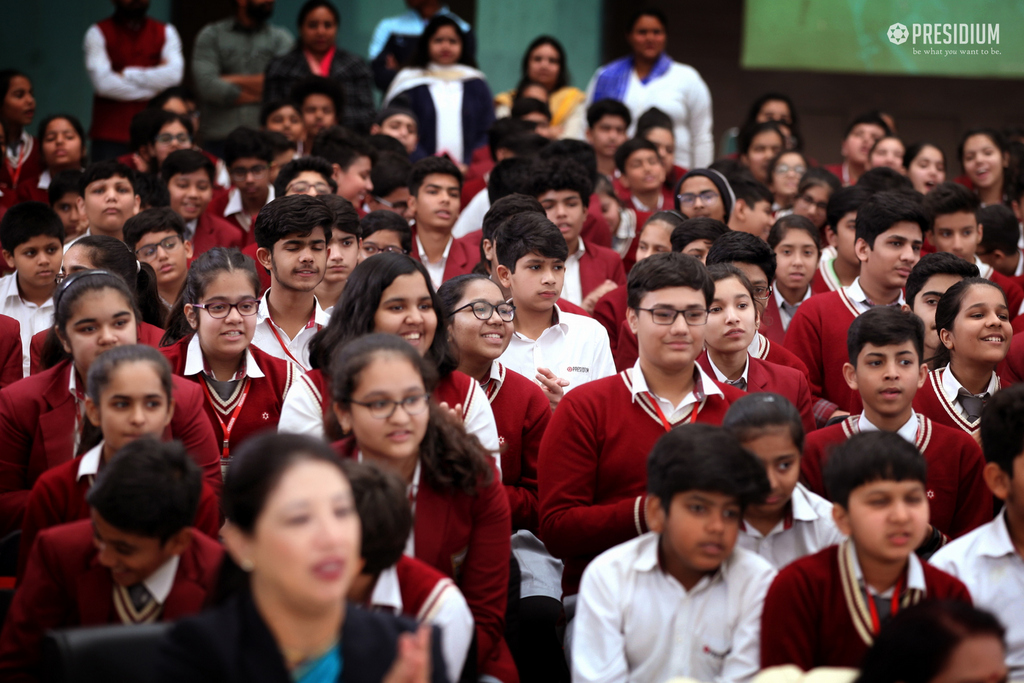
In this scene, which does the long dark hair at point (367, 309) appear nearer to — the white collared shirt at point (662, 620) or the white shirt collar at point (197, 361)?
the white shirt collar at point (197, 361)

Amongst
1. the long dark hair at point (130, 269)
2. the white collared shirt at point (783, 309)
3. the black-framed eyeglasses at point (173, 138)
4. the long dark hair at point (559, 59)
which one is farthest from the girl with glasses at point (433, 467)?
the long dark hair at point (559, 59)

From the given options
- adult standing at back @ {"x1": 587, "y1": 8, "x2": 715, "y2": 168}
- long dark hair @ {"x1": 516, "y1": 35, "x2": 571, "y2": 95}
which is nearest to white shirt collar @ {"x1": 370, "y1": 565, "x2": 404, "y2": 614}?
adult standing at back @ {"x1": 587, "y1": 8, "x2": 715, "y2": 168}

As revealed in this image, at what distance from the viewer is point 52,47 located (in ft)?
25.4

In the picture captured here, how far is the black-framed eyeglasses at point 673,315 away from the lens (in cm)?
286

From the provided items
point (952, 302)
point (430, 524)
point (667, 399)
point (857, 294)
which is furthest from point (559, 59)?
point (430, 524)

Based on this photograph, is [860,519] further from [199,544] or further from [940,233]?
[940,233]

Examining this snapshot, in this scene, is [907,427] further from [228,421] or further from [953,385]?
[228,421]

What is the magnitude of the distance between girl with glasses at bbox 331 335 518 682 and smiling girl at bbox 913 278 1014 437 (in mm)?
1586

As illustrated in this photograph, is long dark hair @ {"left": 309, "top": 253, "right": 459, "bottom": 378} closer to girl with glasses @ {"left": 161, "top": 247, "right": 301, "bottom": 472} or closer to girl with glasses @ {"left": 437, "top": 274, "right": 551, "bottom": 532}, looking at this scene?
girl with glasses @ {"left": 437, "top": 274, "right": 551, "bottom": 532}

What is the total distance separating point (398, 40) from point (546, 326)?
13.8 ft

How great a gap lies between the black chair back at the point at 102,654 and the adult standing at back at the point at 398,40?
586cm

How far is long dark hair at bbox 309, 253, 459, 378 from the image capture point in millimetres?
2904

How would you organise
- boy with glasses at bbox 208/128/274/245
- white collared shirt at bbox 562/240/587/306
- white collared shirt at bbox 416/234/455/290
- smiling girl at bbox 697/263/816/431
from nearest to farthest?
smiling girl at bbox 697/263/816/431, white collared shirt at bbox 562/240/587/306, white collared shirt at bbox 416/234/455/290, boy with glasses at bbox 208/128/274/245

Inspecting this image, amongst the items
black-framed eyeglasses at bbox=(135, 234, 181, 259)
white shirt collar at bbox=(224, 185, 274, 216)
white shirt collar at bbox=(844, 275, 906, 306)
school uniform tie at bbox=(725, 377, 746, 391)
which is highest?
white shirt collar at bbox=(224, 185, 274, 216)
